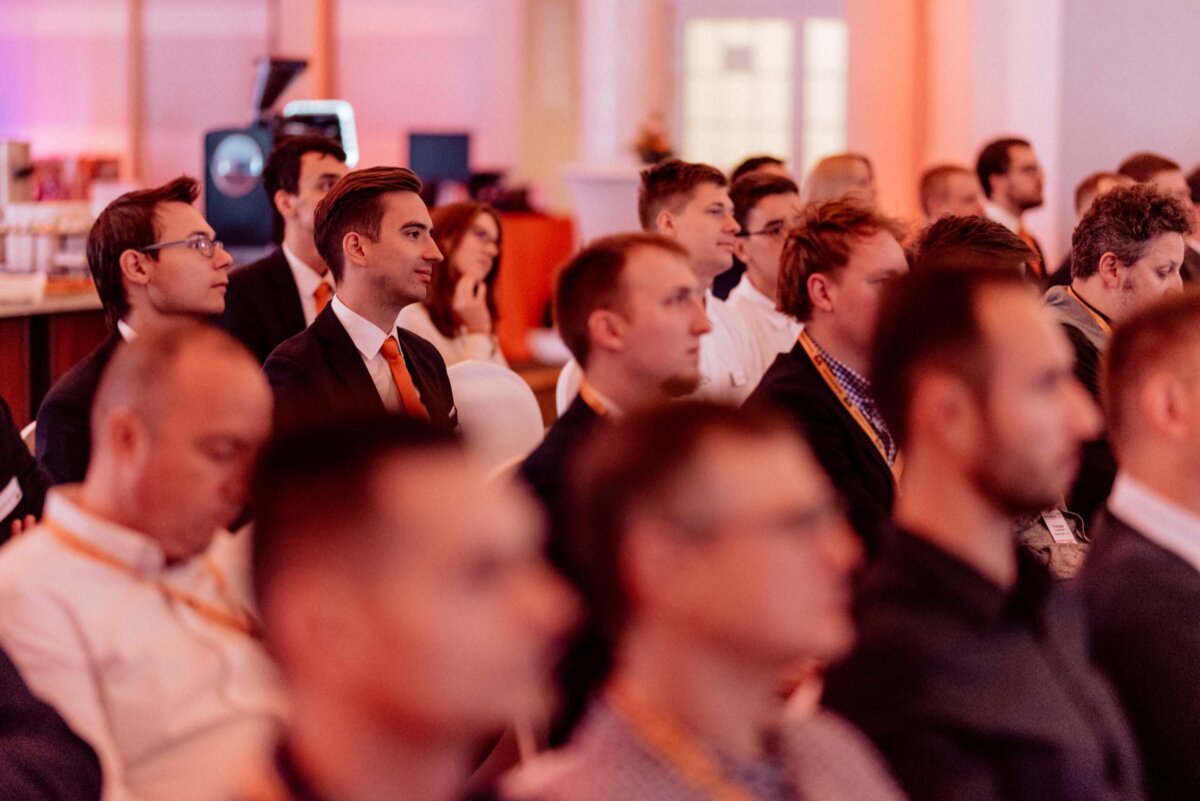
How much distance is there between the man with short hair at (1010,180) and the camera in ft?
24.0

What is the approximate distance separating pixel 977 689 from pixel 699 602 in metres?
0.58

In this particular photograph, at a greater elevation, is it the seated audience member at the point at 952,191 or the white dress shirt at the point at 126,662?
the seated audience member at the point at 952,191

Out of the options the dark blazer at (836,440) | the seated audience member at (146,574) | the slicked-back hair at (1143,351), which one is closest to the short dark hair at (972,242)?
the dark blazer at (836,440)

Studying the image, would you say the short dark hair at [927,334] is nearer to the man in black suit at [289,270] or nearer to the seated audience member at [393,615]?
the seated audience member at [393,615]

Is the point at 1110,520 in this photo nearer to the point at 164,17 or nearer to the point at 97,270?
the point at 97,270

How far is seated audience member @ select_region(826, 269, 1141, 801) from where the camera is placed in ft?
6.35

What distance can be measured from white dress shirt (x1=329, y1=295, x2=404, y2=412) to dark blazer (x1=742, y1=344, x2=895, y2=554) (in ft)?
3.06

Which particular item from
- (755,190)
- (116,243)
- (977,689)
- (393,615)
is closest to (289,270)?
(116,243)

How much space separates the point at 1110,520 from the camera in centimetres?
235

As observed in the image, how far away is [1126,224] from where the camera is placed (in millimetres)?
4109

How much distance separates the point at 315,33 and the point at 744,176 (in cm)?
1092

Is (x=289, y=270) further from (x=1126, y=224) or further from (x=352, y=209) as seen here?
(x=1126, y=224)

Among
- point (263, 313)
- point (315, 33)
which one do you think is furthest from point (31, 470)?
point (315, 33)

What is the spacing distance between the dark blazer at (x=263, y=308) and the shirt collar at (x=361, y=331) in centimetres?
118
